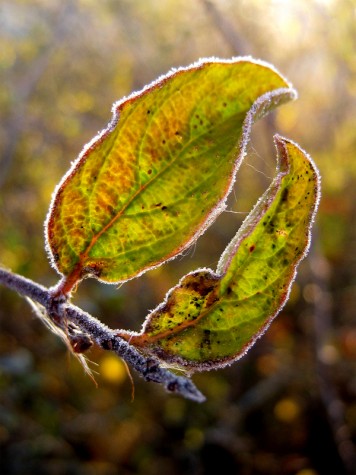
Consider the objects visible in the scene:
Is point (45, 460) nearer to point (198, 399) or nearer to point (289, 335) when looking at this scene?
point (289, 335)

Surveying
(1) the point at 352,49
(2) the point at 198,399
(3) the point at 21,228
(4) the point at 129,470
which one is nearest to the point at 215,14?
(1) the point at 352,49

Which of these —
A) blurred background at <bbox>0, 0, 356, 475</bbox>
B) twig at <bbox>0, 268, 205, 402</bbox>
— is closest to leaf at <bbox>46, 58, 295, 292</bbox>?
twig at <bbox>0, 268, 205, 402</bbox>

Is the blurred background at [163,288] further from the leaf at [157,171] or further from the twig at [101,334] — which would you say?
the twig at [101,334]

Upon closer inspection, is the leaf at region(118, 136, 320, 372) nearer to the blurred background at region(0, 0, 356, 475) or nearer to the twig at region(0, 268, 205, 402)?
the twig at region(0, 268, 205, 402)

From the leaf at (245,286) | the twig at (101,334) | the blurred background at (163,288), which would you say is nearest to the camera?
the twig at (101,334)

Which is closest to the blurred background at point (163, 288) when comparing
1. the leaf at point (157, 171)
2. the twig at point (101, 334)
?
the leaf at point (157, 171)

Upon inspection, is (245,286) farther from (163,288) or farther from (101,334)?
(163,288)
